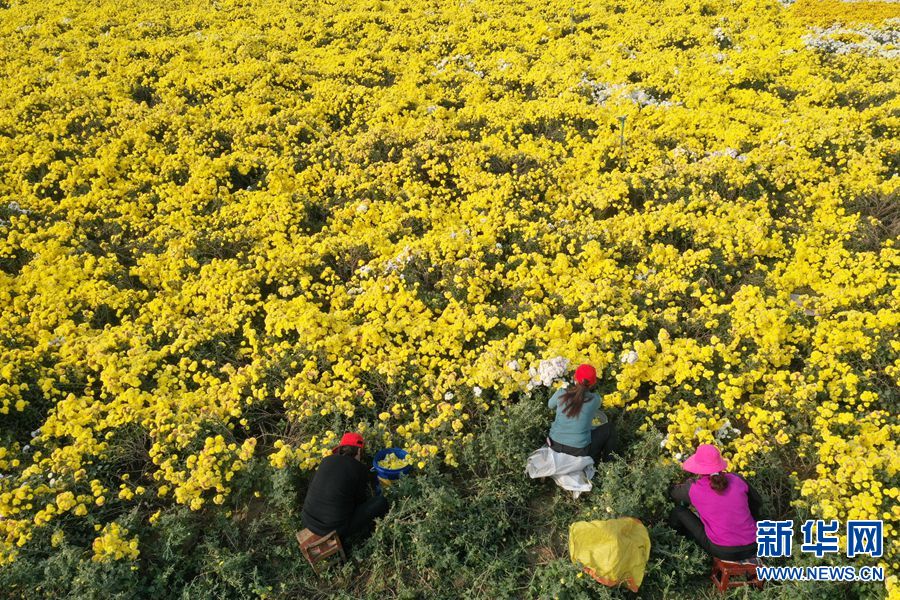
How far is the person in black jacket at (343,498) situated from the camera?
5.02m

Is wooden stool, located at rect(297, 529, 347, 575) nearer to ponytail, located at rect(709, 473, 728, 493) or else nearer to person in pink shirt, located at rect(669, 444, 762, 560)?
person in pink shirt, located at rect(669, 444, 762, 560)

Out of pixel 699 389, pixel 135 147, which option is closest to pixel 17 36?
pixel 135 147

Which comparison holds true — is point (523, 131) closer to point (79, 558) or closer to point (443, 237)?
point (443, 237)

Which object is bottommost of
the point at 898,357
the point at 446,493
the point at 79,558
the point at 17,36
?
the point at 898,357

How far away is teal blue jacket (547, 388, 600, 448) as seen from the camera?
18.0ft

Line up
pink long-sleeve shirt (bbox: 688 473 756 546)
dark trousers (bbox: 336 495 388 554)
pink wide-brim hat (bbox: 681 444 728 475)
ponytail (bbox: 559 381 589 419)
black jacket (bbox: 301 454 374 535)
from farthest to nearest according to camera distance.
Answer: ponytail (bbox: 559 381 589 419) < dark trousers (bbox: 336 495 388 554) < black jacket (bbox: 301 454 374 535) < pink wide-brim hat (bbox: 681 444 728 475) < pink long-sleeve shirt (bbox: 688 473 756 546)

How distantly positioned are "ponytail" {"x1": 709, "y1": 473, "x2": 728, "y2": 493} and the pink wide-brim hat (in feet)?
0.19

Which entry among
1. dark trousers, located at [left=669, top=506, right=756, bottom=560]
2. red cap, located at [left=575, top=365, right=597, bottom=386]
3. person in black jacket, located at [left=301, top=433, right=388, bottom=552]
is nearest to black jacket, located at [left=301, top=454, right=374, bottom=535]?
person in black jacket, located at [left=301, top=433, right=388, bottom=552]

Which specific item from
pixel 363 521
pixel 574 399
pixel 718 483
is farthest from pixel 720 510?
pixel 363 521

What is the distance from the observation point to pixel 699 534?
491cm

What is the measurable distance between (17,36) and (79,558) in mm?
20224

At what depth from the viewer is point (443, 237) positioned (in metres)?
8.70

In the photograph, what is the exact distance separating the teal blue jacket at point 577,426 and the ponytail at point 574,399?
0.04 m

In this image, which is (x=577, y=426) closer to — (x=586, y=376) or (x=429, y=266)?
(x=586, y=376)
